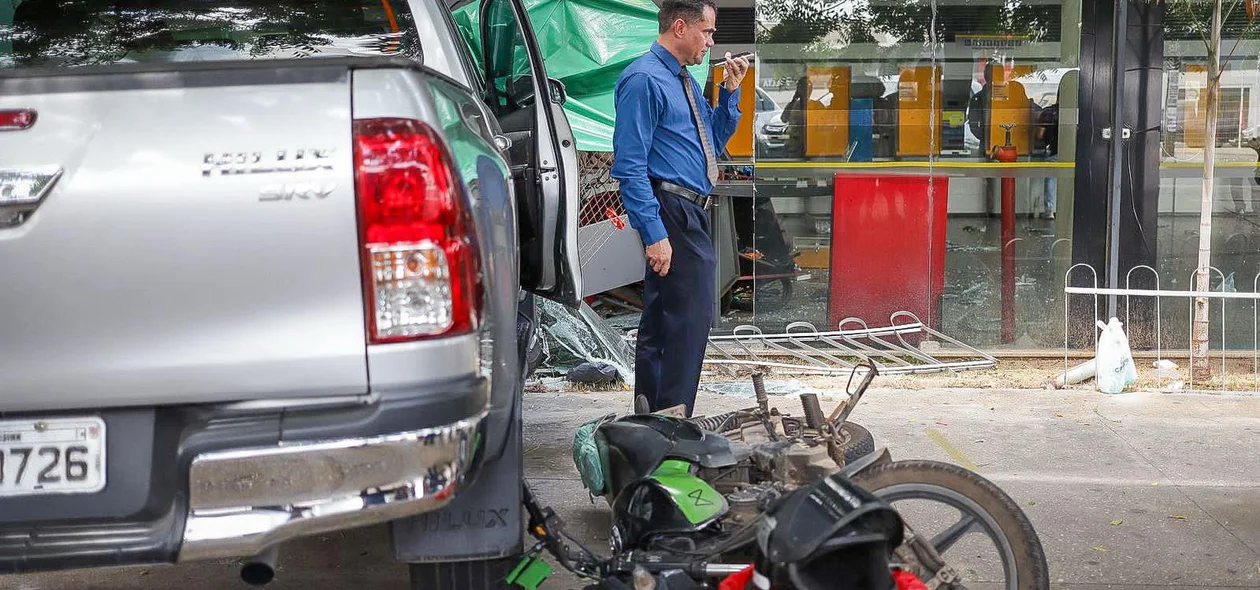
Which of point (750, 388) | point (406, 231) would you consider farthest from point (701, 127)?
point (406, 231)

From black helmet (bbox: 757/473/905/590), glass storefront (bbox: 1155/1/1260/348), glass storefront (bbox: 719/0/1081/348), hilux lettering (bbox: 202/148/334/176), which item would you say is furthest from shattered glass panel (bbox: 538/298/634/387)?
hilux lettering (bbox: 202/148/334/176)

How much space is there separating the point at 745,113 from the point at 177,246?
600cm

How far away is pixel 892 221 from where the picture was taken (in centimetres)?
783

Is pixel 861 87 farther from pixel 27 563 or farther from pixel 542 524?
pixel 27 563

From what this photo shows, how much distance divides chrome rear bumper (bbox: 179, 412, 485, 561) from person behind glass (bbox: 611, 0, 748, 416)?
235 cm

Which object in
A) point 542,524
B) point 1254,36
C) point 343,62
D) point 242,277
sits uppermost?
point 1254,36

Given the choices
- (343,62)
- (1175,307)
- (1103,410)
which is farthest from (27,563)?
(1175,307)

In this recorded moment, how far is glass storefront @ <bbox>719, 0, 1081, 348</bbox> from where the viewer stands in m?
7.70

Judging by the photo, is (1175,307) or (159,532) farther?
(1175,307)

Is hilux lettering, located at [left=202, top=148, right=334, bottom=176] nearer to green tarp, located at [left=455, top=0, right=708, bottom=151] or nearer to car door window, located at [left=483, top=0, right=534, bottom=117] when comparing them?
car door window, located at [left=483, top=0, right=534, bottom=117]

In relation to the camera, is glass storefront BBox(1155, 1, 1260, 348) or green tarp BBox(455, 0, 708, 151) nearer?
green tarp BBox(455, 0, 708, 151)

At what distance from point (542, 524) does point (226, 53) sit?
1.69m

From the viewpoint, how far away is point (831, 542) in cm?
248

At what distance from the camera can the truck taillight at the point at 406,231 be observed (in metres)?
2.30
